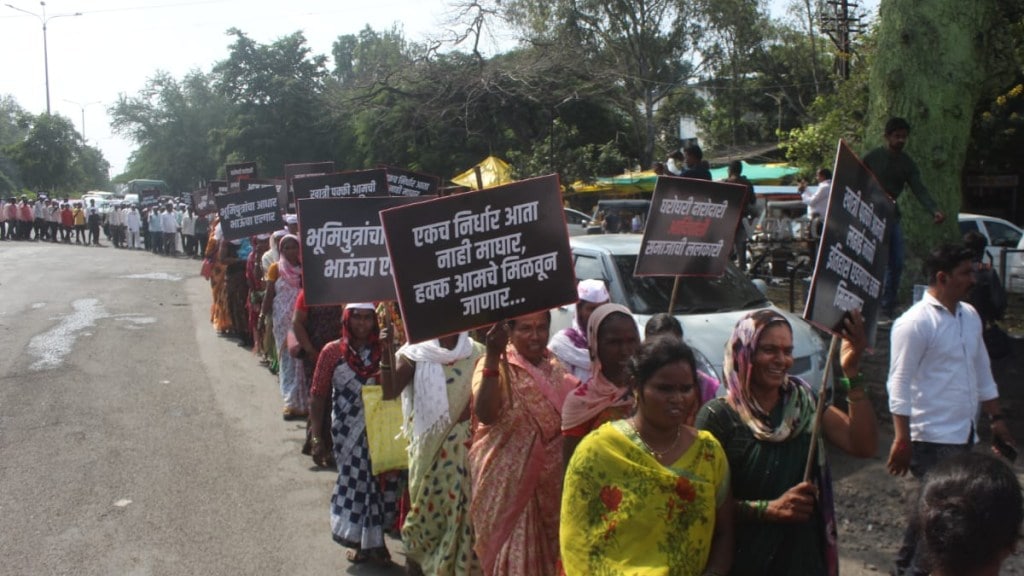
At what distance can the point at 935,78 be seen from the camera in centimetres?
944

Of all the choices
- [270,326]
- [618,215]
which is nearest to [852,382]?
[270,326]

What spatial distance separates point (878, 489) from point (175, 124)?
227 ft

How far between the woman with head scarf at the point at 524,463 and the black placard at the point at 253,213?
729 centimetres

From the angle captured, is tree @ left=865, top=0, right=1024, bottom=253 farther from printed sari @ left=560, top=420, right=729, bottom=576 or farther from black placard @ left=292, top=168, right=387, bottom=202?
printed sari @ left=560, top=420, right=729, bottom=576

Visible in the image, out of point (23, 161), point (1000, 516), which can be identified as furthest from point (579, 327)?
point (23, 161)

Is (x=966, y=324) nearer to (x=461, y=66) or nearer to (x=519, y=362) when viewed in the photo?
(x=519, y=362)

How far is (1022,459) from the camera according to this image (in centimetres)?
735

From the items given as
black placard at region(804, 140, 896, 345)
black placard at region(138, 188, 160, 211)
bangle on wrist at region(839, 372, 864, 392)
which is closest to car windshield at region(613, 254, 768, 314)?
black placard at region(804, 140, 896, 345)

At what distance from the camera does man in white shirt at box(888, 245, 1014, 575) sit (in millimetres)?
4801

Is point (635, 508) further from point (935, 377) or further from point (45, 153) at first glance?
point (45, 153)

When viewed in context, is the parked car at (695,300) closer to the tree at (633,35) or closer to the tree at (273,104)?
the tree at (633,35)

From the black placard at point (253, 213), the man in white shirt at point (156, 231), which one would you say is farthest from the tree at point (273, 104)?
the black placard at point (253, 213)

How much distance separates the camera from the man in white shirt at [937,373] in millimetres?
4801

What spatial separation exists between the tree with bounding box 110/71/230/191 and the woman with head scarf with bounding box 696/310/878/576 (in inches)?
2711
